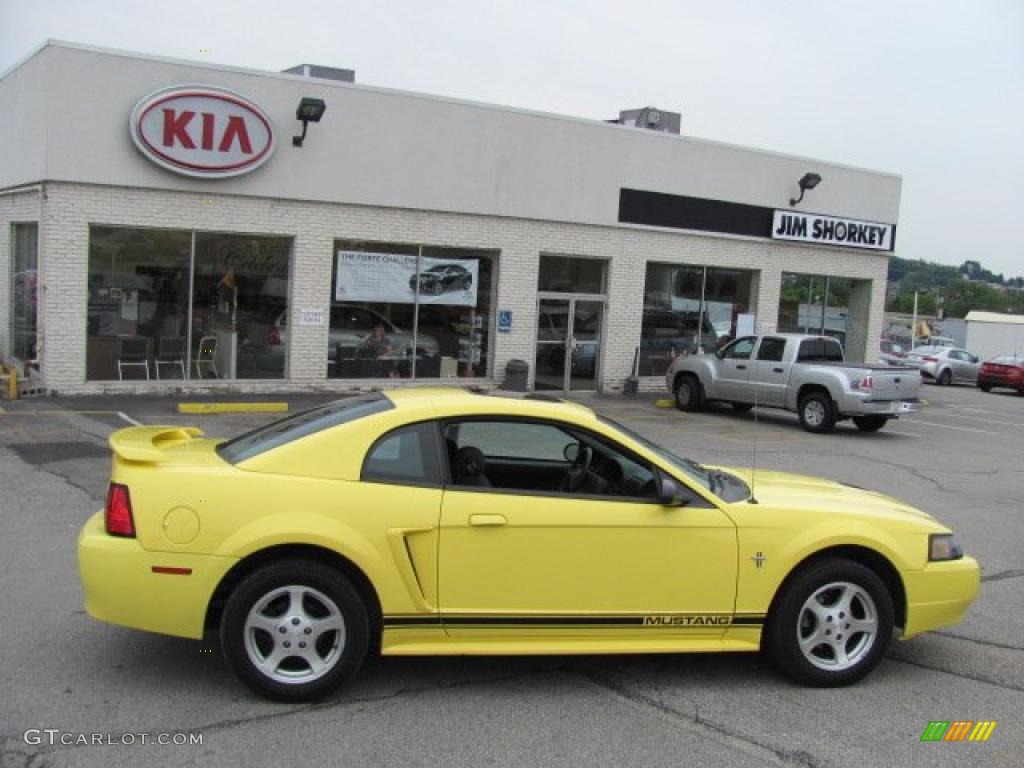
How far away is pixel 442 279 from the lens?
63.0 feet

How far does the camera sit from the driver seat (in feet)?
16.2

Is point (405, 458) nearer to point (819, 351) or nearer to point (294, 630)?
point (294, 630)

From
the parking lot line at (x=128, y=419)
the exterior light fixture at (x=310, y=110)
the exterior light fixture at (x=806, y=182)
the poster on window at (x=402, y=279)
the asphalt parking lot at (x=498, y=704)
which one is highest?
the exterior light fixture at (x=806, y=182)

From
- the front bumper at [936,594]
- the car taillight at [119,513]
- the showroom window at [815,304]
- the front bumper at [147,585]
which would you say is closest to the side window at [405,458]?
the front bumper at [147,585]

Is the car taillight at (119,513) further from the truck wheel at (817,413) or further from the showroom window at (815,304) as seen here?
the showroom window at (815,304)

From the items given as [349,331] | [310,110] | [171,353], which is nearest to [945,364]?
[349,331]

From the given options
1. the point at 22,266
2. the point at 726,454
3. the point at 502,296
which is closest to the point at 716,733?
the point at 726,454

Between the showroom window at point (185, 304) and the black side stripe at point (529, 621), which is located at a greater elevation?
the showroom window at point (185, 304)

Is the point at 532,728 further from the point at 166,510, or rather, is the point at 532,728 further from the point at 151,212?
the point at 151,212

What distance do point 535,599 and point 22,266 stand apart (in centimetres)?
1615

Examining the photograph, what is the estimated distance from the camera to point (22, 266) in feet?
58.5

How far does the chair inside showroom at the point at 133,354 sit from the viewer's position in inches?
639

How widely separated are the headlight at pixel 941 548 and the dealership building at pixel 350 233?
1348 centimetres

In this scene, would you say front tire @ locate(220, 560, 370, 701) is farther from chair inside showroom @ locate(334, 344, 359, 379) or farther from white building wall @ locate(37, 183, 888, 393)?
chair inside showroom @ locate(334, 344, 359, 379)
